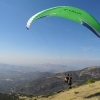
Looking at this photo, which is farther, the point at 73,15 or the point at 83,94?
the point at 83,94

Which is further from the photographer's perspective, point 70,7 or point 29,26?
point 70,7

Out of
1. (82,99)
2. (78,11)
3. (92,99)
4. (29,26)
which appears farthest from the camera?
(82,99)

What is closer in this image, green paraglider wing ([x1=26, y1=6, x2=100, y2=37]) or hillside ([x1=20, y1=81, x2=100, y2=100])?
green paraglider wing ([x1=26, y1=6, x2=100, y2=37])

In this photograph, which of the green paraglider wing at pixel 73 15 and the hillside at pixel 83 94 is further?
the hillside at pixel 83 94

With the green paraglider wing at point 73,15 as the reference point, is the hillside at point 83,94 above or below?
below

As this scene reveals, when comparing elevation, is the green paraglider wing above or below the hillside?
above

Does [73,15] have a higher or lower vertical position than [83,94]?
higher

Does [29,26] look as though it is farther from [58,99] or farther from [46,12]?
[58,99]

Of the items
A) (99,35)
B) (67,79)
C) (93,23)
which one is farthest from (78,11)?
(67,79)
